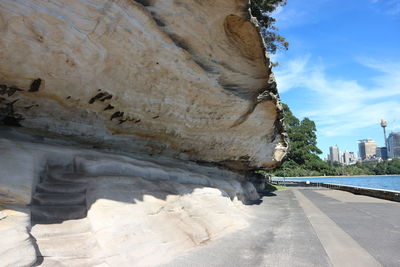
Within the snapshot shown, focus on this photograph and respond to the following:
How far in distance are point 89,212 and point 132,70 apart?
2979 mm

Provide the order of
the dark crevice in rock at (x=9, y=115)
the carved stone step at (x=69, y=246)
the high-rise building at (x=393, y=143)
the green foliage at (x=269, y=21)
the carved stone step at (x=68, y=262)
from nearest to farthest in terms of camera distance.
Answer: the carved stone step at (x=68, y=262) → the carved stone step at (x=69, y=246) → the dark crevice in rock at (x=9, y=115) → the green foliage at (x=269, y=21) → the high-rise building at (x=393, y=143)

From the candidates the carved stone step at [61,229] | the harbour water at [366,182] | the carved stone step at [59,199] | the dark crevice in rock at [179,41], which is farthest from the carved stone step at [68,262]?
the harbour water at [366,182]

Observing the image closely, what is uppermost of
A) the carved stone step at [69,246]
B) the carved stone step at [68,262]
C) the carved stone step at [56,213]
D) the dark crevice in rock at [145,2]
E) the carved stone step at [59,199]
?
the dark crevice in rock at [145,2]

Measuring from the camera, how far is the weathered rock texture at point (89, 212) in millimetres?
3832

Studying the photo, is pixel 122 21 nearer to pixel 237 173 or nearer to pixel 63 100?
pixel 63 100

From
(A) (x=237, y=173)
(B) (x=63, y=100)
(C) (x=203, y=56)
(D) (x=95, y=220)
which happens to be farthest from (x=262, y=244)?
(A) (x=237, y=173)

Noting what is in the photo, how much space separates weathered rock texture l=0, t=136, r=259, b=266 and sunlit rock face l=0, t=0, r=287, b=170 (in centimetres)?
99

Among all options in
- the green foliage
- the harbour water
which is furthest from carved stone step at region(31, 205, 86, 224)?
the harbour water

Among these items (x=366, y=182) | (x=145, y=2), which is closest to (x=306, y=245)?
(x=145, y=2)

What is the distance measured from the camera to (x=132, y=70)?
19.7 ft

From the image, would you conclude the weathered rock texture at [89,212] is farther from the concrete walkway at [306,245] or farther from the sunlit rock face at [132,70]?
the sunlit rock face at [132,70]

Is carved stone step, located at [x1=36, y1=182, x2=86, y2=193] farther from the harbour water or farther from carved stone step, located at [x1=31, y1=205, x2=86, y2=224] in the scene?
the harbour water

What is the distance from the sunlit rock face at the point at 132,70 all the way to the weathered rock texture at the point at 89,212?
3.25 ft

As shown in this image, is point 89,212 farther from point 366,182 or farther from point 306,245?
point 366,182
